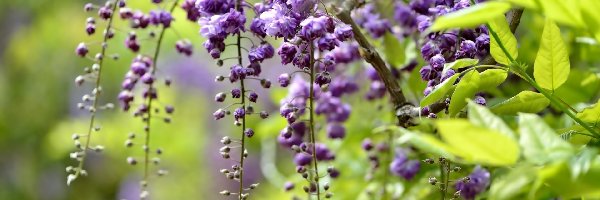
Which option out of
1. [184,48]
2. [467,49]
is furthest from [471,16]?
[184,48]

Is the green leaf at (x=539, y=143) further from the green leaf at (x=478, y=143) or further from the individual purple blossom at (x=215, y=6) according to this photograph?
the individual purple blossom at (x=215, y=6)

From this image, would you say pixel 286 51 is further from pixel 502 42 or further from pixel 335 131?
pixel 335 131

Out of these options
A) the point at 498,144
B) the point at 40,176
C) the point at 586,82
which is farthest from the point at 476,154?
the point at 40,176

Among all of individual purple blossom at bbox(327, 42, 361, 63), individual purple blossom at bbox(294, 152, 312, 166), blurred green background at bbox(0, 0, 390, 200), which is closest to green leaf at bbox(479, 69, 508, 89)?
individual purple blossom at bbox(294, 152, 312, 166)

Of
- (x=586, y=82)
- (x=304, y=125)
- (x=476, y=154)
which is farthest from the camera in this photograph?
(x=304, y=125)

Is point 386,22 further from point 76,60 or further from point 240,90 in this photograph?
point 76,60

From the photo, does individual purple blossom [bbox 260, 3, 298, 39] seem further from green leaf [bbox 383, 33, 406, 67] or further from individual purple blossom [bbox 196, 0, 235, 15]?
green leaf [bbox 383, 33, 406, 67]
